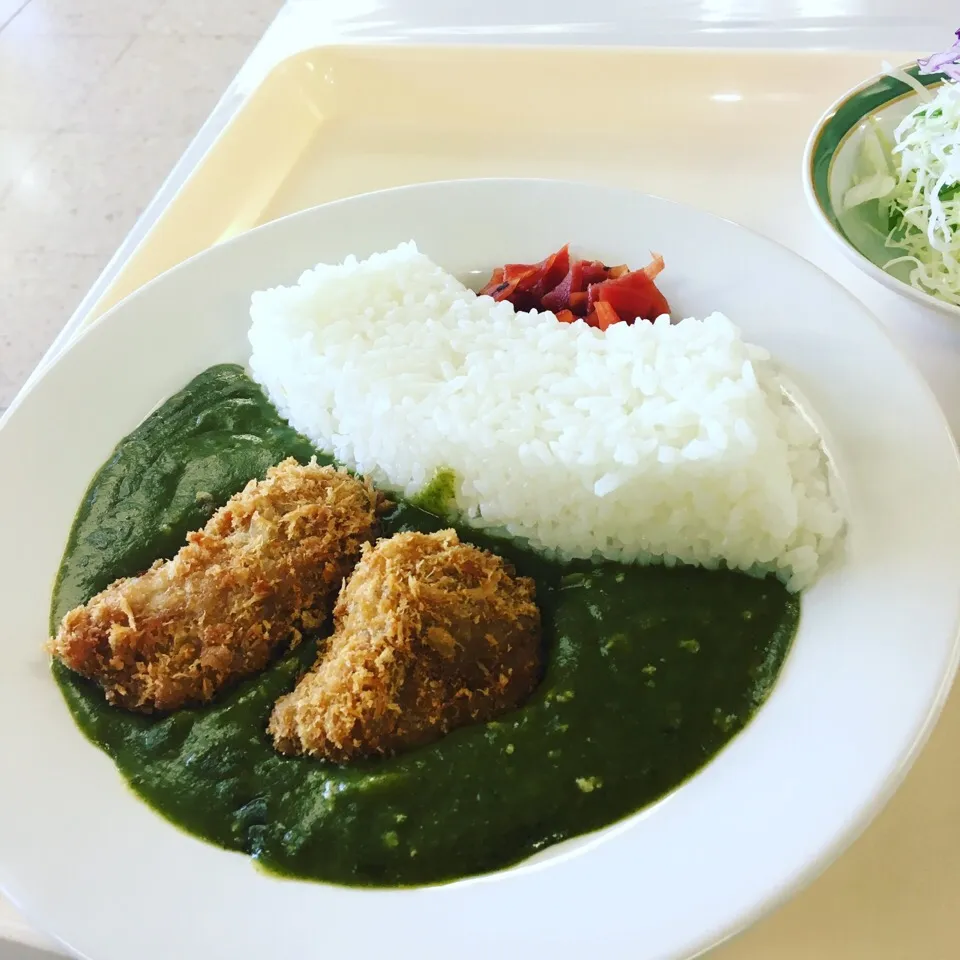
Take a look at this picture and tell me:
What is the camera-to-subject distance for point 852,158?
212 centimetres

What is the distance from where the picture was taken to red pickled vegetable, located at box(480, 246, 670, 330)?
2.09 meters

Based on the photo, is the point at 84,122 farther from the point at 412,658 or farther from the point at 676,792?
the point at 676,792

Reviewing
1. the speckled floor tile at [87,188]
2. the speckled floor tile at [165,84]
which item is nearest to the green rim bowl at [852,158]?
the speckled floor tile at [87,188]

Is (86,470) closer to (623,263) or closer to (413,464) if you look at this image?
(413,464)

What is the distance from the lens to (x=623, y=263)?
2.19 m

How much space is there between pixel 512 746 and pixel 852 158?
1.60 metres

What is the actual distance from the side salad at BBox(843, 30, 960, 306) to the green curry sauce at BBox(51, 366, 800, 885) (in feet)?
2.84

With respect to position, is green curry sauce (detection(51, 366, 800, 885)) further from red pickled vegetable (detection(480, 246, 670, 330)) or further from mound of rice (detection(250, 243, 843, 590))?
red pickled vegetable (detection(480, 246, 670, 330))

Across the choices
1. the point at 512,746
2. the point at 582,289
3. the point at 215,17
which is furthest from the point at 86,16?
the point at 512,746

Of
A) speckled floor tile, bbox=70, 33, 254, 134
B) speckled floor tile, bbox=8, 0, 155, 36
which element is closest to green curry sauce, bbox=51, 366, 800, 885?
speckled floor tile, bbox=70, 33, 254, 134

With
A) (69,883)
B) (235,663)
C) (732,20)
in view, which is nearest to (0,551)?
(235,663)

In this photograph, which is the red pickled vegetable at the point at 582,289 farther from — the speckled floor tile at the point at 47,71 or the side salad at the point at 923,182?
the speckled floor tile at the point at 47,71

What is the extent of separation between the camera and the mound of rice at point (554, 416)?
5.55ft

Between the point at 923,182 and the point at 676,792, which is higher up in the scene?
the point at 923,182
